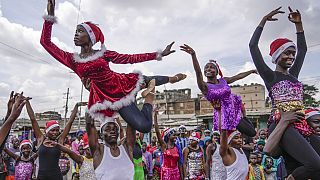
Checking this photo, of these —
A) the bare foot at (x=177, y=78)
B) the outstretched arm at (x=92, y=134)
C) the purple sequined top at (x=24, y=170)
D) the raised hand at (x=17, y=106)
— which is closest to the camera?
the raised hand at (x=17, y=106)

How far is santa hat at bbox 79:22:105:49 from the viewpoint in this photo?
4809 millimetres

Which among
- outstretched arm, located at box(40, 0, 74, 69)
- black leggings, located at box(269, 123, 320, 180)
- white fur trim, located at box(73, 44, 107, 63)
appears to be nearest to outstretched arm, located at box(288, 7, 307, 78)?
black leggings, located at box(269, 123, 320, 180)

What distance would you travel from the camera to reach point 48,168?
21.0 ft

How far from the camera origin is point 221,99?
18.8ft

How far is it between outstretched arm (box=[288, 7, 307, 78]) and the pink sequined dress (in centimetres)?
464

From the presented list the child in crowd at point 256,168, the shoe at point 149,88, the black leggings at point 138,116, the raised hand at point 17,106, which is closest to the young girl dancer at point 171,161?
the child in crowd at point 256,168

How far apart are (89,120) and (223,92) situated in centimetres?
223

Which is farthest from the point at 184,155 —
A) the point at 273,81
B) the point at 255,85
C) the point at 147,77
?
the point at 255,85

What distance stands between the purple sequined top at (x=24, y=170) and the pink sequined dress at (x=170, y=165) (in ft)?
9.69

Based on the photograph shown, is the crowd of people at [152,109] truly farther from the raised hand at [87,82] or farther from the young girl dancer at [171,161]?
the young girl dancer at [171,161]

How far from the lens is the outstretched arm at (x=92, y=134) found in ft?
14.4

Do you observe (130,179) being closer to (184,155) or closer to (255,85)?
(184,155)

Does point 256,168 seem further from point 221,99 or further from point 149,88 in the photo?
point 149,88

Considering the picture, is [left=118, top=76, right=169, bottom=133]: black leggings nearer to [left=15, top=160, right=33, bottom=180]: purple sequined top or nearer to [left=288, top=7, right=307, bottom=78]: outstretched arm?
[left=288, top=7, right=307, bottom=78]: outstretched arm
